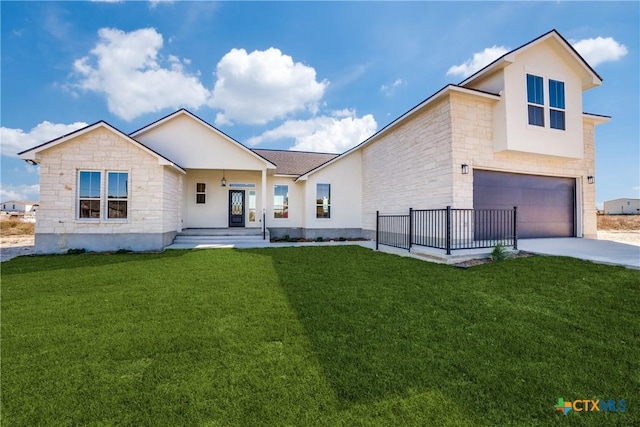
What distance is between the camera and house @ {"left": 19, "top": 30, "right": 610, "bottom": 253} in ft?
28.1

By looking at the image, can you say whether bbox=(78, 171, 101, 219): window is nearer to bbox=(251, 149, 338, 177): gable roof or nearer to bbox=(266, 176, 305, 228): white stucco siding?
bbox=(266, 176, 305, 228): white stucco siding

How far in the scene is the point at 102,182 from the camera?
9898 mm

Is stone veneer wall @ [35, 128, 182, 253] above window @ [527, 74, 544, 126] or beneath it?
beneath

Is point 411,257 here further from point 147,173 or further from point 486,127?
point 147,173

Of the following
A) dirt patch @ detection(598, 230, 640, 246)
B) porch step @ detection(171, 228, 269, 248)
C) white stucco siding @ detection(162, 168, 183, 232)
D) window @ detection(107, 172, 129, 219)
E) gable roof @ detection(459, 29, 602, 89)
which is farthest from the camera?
porch step @ detection(171, 228, 269, 248)

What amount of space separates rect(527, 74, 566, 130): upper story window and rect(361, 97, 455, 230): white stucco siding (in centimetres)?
310

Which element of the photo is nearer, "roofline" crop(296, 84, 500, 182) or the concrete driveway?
Result: the concrete driveway

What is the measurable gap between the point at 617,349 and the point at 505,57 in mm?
8468

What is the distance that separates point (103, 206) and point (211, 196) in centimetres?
532

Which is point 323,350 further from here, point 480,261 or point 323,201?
point 323,201

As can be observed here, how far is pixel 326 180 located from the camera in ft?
46.6

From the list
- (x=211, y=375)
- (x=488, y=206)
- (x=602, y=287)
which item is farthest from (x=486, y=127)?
(x=211, y=375)

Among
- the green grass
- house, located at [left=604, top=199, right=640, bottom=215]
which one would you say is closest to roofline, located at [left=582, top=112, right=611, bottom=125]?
the green grass

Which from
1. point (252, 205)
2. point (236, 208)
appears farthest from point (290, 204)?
point (236, 208)
